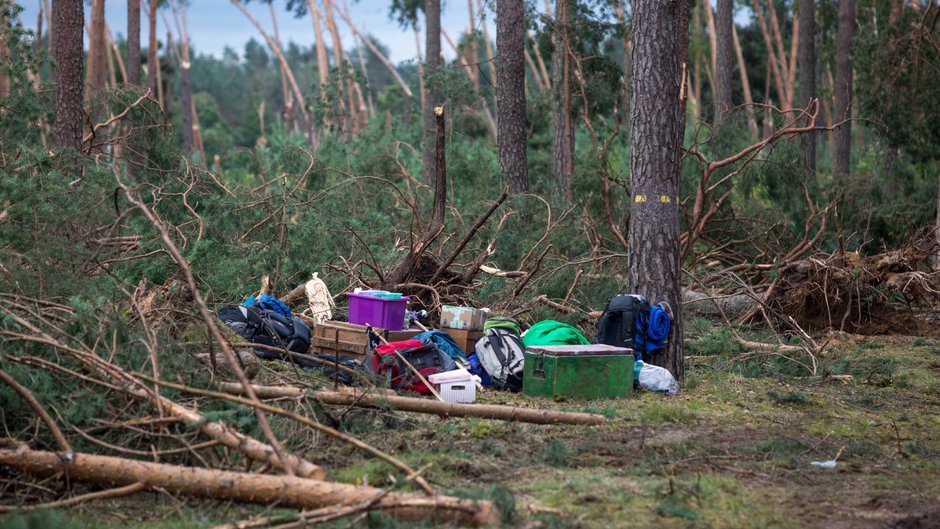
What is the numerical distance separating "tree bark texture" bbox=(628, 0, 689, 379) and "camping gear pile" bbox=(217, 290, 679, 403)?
8.7 inches

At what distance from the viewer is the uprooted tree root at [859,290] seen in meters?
11.3

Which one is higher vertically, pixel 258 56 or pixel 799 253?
pixel 258 56

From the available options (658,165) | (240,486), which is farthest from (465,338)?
(240,486)

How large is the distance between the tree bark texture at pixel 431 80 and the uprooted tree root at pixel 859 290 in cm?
936

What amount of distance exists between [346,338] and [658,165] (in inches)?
122

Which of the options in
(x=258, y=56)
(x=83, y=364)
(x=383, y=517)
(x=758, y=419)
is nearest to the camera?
(x=383, y=517)

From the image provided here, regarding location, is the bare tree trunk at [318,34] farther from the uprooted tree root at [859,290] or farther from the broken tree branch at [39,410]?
the broken tree branch at [39,410]

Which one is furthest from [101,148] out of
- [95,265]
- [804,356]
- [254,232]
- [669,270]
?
[804,356]

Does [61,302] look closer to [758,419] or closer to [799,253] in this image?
[758,419]

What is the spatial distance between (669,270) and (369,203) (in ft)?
20.0

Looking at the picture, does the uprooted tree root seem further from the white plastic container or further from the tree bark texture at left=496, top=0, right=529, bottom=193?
the white plastic container

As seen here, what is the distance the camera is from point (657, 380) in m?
8.05

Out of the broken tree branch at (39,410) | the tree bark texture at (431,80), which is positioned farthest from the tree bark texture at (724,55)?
the broken tree branch at (39,410)

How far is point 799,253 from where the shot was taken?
1221 cm
